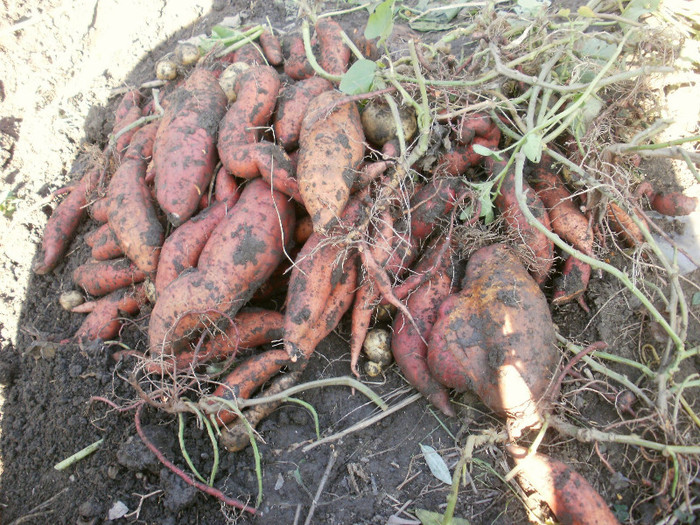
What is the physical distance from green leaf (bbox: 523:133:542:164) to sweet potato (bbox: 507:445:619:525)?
3.04ft

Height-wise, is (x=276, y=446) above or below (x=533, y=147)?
below

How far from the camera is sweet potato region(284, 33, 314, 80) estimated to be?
6.85ft

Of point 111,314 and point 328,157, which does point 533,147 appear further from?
point 111,314

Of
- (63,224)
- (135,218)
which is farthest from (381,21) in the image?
(63,224)

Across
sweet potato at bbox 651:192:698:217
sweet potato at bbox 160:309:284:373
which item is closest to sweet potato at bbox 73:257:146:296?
sweet potato at bbox 160:309:284:373

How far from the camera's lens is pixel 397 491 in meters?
1.47

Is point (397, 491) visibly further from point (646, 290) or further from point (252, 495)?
point (646, 290)

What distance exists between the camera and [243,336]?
69.1 inches

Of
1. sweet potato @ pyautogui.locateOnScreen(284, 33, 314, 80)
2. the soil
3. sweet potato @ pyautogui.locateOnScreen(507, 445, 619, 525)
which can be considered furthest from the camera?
sweet potato @ pyautogui.locateOnScreen(284, 33, 314, 80)

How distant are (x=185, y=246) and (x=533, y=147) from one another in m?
1.26

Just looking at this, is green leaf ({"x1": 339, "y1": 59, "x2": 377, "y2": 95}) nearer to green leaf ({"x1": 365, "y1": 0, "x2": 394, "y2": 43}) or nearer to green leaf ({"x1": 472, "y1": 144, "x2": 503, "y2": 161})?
green leaf ({"x1": 365, "y1": 0, "x2": 394, "y2": 43})

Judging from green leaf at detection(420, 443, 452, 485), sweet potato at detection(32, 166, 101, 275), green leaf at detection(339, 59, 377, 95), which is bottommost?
green leaf at detection(420, 443, 452, 485)

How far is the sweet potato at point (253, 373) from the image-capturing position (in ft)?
5.45

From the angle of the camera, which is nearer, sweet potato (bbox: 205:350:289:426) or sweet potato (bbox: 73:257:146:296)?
sweet potato (bbox: 205:350:289:426)
